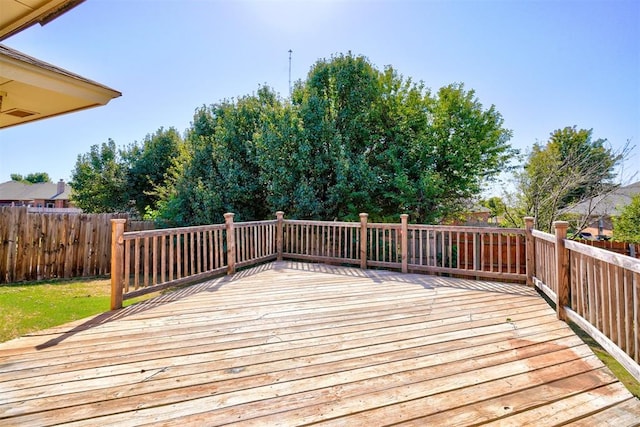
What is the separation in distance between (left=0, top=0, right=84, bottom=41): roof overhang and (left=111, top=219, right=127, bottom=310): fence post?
6.64ft

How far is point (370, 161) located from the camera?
826 cm

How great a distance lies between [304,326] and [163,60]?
7895 millimetres

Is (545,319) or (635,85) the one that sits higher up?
(635,85)

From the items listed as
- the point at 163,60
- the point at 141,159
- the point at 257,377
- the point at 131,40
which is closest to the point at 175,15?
the point at 131,40

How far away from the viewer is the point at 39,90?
2.41m

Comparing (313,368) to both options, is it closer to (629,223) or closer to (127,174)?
(629,223)

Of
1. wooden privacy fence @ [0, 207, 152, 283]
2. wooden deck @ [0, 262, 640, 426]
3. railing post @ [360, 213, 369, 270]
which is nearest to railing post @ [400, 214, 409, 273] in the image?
railing post @ [360, 213, 369, 270]

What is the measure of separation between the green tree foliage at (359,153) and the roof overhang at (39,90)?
5139 millimetres

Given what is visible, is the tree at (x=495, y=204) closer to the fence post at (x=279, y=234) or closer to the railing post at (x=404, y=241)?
the railing post at (x=404, y=241)

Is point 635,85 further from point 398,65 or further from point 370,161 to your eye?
point 370,161

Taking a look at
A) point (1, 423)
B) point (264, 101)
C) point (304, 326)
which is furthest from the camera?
point (264, 101)

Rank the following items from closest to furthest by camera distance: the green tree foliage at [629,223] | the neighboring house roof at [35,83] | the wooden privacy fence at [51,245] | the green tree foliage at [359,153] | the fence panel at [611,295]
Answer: the neighboring house roof at [35,83] < the fence panel at [611,295] < the wooden privacy fence at [51,245] < the green tree foliage at [359,153] < the green tree foliage at [629,223]

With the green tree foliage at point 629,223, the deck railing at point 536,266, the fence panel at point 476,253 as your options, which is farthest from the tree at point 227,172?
the green tree foliage at point 629,223

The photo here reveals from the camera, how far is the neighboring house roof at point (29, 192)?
Answer: 90.7ft
